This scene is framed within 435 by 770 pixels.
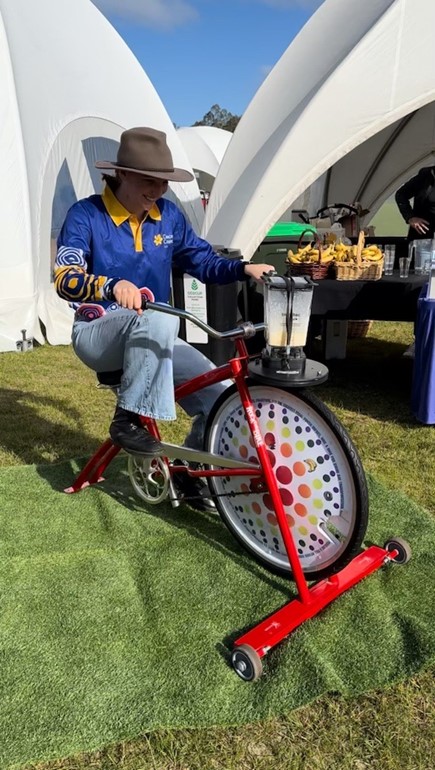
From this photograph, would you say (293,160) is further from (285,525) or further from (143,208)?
(285,525)

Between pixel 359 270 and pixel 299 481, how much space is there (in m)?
2.91

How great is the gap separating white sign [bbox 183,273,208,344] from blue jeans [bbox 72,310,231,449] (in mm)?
2871

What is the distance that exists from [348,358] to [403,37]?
10.1 feet

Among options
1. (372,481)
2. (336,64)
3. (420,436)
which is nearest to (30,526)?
(372,481)

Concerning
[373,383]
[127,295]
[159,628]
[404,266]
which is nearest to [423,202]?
[404,266]

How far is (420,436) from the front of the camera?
4.34m

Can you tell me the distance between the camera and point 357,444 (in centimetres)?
426

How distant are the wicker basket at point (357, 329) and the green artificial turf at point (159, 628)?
4.42 meters

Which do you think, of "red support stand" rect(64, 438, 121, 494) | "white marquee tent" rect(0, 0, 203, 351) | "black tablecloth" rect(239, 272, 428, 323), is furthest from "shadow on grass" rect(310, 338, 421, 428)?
"white marquee tent" rect(0, 0, 203, 351)

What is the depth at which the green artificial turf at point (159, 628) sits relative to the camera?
201 cm

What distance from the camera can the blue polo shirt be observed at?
2633mm

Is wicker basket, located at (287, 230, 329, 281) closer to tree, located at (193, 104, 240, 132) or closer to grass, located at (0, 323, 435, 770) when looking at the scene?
grass, located at (0, 323, 435, 770)

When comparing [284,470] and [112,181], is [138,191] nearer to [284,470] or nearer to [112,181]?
[112,181]

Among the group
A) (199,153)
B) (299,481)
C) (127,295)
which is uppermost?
(199,153)
